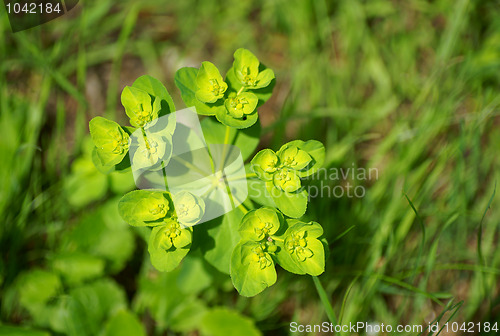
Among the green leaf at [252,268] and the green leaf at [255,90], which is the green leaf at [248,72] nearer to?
the green leaf at [255,90]

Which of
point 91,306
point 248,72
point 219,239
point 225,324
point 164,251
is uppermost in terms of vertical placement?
point 248,72

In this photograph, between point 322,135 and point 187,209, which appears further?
point 322,135

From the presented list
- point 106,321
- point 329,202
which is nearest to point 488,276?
point 329,202

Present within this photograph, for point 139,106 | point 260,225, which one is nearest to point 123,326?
point 260,225

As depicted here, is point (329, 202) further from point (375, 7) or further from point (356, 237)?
point (375, 7)

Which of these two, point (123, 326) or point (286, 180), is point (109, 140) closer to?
point (286, 180)

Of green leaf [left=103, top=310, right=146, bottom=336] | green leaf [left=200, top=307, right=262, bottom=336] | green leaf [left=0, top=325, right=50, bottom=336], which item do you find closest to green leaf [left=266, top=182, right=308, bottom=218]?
green leaf [left=200, top=307, right=262, bottom=336]
